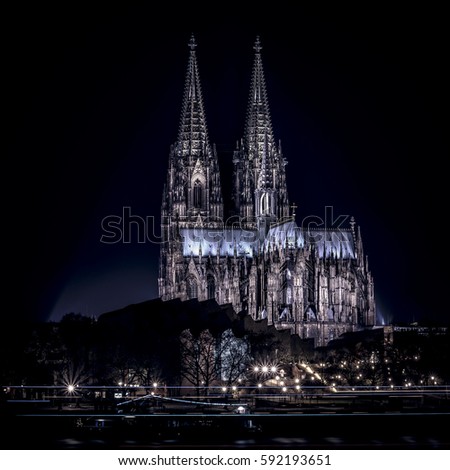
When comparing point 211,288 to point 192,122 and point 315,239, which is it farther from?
point 192,122

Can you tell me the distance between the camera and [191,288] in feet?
440

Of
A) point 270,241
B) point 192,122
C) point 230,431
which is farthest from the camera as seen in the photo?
point 192,122

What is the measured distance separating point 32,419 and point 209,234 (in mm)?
71146

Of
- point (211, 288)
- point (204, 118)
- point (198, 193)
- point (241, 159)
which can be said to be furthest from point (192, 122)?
point (211, 288)

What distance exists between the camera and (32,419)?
66438 millimetres

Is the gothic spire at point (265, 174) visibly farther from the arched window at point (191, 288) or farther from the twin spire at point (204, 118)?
the arched window at point (191, 288)

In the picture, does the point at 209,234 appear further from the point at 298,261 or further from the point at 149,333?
the point at 149,333

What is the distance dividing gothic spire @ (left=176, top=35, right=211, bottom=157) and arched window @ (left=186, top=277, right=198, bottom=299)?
1362 centimetres

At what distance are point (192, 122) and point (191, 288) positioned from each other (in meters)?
17.1

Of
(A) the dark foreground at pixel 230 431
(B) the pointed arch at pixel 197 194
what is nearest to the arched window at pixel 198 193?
(B) the pointed arch at pixel 197 194

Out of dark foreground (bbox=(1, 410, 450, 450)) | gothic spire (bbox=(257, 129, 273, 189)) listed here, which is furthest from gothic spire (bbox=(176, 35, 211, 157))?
dark foreground (bbox=(1, 410, 450, 450))

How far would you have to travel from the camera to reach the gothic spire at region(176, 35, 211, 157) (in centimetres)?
14125

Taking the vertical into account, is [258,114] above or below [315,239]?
above
